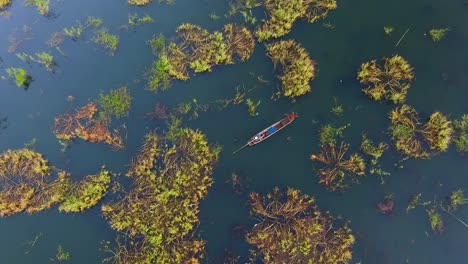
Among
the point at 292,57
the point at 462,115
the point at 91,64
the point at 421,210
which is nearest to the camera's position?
the point at 421,210

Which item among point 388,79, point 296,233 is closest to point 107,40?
point 296,233

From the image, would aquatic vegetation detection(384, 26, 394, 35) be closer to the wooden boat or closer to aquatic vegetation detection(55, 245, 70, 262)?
the wooden boat

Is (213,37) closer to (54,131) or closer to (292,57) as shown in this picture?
(292,57)

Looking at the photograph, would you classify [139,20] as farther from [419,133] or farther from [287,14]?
[419,133]

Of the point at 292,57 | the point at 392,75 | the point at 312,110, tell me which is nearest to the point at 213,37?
the point at 292,57

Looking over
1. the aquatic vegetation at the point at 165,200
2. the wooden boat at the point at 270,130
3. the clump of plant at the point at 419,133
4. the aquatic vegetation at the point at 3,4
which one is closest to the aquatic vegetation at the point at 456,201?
the clump of plant at the point at 419,133

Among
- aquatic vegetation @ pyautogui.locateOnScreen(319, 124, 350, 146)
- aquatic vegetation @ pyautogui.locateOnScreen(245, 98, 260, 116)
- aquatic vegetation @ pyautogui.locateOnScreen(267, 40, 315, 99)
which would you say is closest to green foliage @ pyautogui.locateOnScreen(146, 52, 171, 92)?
aquatic vegetation @ pyautogui.locateOnScreen(245, 98, 260, 116)

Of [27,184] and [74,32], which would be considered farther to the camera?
[74,32]
